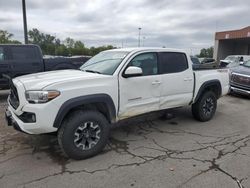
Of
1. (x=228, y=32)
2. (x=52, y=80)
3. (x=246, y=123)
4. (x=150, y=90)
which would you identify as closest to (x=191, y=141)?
(x=150, y=90)

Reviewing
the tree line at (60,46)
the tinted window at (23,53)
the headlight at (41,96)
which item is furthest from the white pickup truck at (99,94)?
the tree line at (60,46)

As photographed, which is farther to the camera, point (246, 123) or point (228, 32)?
point (228, 32)

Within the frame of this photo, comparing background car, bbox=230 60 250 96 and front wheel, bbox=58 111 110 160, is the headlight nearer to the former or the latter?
front wheel, bbox=58 111 110 160

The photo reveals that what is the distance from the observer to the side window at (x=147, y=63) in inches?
181

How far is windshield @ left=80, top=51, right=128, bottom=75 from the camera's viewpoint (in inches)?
171

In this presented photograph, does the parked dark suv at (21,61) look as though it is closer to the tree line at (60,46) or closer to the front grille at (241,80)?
the front grille at (241,80)

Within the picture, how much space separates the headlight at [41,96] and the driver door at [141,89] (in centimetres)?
118

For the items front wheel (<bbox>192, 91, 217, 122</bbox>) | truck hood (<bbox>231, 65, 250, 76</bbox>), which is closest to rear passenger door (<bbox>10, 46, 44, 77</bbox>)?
front wheel (<bbox>192, 91, 217, 122</bbox>)

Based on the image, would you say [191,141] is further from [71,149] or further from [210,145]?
[71,149]

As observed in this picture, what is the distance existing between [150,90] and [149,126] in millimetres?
1236

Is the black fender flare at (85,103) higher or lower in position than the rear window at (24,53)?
lower

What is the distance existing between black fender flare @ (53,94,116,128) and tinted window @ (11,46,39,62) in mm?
5758

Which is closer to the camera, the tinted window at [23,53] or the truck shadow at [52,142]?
the truck shadow at [52,142]

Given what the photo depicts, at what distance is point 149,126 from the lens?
5.56m
